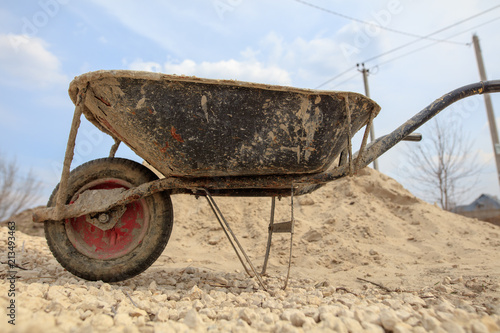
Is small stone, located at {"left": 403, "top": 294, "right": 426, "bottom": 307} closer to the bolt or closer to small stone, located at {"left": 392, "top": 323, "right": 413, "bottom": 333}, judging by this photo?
small stone, located at {"left": 392, "top": 323, "right": 413, "bottom": 333}

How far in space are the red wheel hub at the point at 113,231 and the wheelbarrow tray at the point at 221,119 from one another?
414 millimetres

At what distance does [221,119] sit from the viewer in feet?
6.50

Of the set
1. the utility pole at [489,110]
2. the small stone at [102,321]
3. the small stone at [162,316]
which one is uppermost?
the utility pole at [489,110]

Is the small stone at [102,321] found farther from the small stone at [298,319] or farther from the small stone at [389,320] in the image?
the small stone at [389,320]

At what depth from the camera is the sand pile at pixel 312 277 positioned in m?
1.27

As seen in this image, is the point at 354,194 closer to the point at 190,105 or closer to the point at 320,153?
the point at 320,153

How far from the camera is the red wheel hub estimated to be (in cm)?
221

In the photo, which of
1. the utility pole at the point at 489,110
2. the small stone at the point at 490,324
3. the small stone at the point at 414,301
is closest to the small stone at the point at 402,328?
the small stone at the point at 490,324

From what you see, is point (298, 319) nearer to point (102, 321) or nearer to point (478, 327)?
point (478, 327)

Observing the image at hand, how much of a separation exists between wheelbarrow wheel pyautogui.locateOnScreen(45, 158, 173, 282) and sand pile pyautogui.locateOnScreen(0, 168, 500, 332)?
123 millimetres

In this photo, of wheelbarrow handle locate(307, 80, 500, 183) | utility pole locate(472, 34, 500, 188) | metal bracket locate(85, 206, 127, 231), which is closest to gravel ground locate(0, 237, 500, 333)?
metal bracket locate(85, 206, 127, 231)

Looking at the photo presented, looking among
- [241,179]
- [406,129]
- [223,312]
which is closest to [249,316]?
[223,312]

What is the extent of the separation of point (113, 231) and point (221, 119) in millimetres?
1136

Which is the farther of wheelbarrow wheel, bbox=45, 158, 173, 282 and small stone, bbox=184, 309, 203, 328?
wheelbarrow wheel, bbox=45, 158, 173, 282
